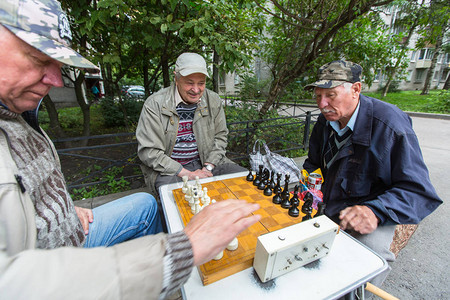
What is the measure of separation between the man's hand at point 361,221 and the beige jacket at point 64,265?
132 cm

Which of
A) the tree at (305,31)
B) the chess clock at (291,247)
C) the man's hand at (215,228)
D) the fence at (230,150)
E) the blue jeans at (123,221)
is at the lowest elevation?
the fence at (230,150)

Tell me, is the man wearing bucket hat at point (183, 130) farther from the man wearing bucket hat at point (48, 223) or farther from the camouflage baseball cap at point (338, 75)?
the camouflage baseball cap at point (338, 75)

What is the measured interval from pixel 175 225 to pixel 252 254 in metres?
0.57

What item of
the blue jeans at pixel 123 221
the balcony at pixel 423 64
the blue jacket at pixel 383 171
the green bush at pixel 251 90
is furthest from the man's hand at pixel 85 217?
the balcony at pixel 423 64

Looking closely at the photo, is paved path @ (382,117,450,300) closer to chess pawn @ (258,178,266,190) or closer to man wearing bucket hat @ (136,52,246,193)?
chess pawn @ (258,178,266,190)

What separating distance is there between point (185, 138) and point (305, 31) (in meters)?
5.18

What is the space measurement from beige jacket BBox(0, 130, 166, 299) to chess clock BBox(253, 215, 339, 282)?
0.48 metres

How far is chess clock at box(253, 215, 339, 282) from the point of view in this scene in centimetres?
94

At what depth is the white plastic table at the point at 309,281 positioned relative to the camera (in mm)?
944

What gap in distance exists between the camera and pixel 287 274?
1.05m

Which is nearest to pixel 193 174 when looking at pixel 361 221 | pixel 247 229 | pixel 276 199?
pixel 276 199

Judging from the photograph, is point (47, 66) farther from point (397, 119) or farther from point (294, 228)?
point (397, 119)

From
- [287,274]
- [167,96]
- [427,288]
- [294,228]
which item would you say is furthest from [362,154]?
[167,96]

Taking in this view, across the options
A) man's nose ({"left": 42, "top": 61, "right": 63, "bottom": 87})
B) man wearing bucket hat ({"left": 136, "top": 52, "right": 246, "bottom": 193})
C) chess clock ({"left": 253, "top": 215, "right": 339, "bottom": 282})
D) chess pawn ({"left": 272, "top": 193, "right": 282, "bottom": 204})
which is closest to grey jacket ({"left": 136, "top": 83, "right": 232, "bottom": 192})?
man wearing bucket hat ({"left": 136, "top": 52, "right": 246, "bottom": 193})
